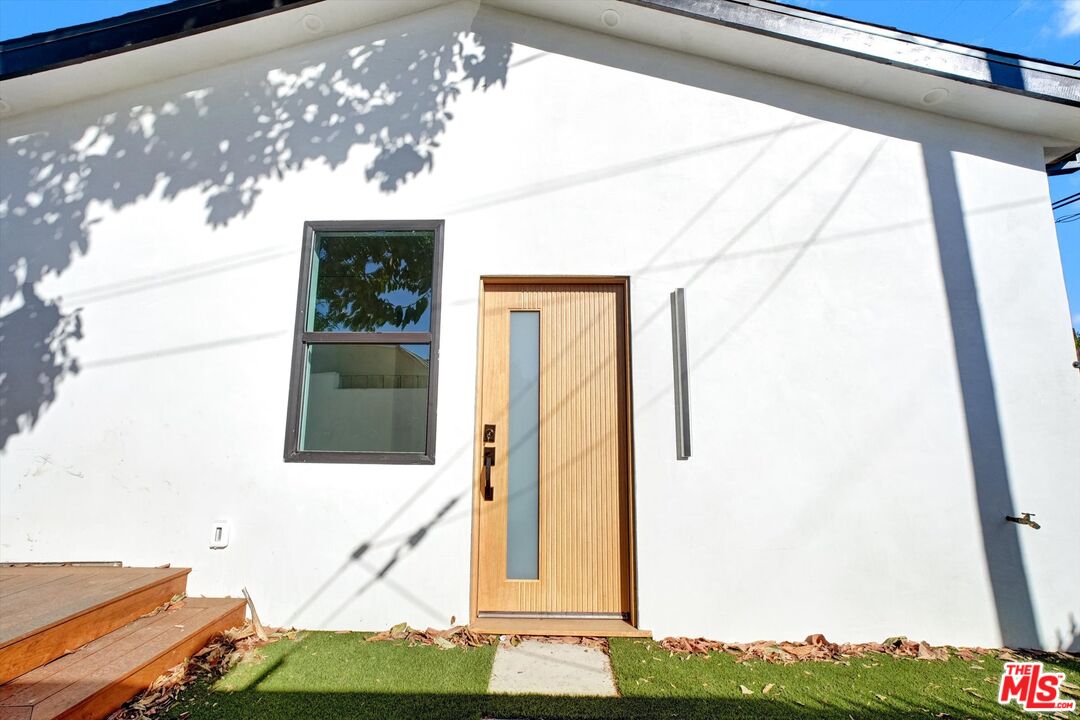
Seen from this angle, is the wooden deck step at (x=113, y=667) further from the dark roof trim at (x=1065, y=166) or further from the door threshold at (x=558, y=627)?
the dark roof trim at (x=1065, y=166)

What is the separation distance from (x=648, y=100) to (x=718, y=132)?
50 centimetres

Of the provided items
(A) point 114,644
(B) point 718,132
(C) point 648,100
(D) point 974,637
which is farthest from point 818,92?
(A) point 114,644

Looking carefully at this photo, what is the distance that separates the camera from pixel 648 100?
315cm

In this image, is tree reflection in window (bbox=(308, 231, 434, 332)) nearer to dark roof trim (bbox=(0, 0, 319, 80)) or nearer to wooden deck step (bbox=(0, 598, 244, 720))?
dark roof trim (bbox=(0, 0, 319, 80))

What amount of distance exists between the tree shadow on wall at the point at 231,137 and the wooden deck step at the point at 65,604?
1585 mm

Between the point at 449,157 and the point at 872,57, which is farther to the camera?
the point at 449,157

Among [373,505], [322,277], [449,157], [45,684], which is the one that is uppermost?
[449,157]

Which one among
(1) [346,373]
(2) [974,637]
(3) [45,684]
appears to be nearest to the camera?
(3) [45,684]

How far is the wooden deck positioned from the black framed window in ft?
2.98

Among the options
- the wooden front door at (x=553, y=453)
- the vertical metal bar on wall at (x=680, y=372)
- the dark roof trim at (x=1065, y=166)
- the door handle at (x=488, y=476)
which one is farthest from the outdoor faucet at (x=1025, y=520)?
the door handle at (x=488, y=476)

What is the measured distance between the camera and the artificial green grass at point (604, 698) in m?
1.94

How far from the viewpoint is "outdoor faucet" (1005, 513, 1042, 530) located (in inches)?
103

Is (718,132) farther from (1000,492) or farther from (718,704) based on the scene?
(718,704)

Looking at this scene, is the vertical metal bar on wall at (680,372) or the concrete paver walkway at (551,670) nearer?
the concrete paver walkway at (551,670)
